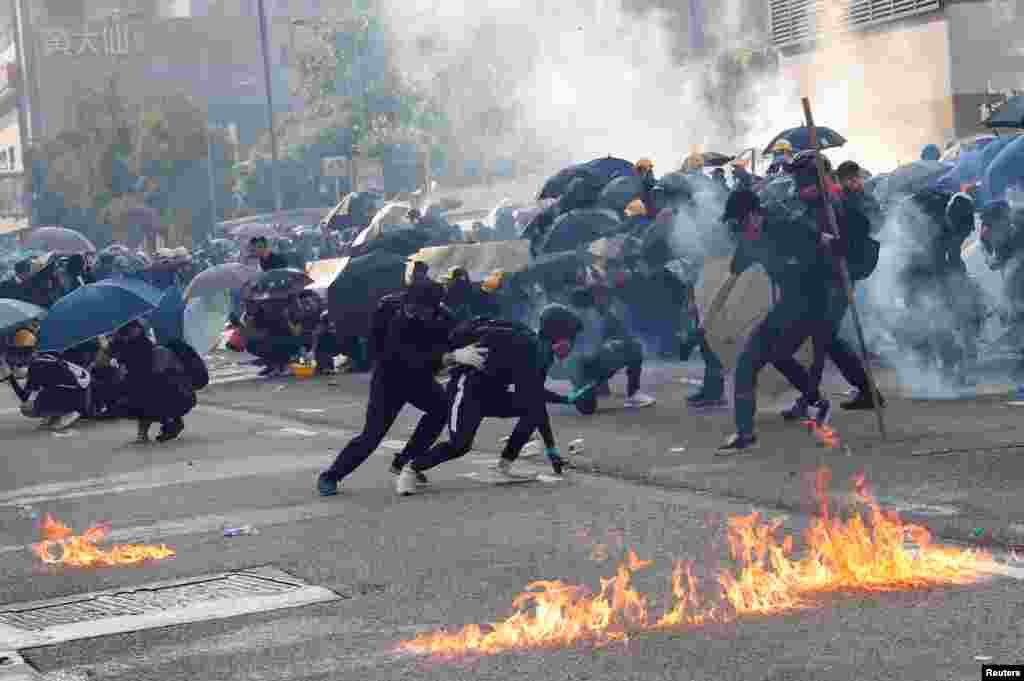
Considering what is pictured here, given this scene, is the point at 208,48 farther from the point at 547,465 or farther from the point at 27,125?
the point at 547,465

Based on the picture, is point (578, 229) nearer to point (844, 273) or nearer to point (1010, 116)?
point (1010, 116)

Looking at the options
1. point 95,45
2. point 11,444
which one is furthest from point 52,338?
point 95,45

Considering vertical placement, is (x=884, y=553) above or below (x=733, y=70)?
below

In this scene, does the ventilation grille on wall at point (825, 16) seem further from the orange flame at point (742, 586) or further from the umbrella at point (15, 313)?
the orange flame at point (742, 586)

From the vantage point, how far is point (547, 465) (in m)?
13.1

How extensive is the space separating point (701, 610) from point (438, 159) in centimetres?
6284

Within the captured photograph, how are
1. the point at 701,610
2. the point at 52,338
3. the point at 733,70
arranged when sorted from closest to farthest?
the point at 701,610 → the point at 52,338 → the point at 733,70

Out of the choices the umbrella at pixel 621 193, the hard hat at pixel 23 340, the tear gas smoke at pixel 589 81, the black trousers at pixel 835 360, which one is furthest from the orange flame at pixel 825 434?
the tear gas smoke at pixel 589 81

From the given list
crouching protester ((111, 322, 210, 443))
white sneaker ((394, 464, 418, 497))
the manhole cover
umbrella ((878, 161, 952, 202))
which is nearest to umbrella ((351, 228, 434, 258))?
crouching protester ((111, 322, 210, 443))

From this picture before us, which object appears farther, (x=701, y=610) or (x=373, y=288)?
(x=373, y=288)

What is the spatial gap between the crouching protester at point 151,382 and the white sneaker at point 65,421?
2.53 metres

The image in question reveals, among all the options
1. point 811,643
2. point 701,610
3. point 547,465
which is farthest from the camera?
point 547,465

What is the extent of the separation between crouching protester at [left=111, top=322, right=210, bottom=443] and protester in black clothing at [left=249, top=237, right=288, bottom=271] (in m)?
7.32

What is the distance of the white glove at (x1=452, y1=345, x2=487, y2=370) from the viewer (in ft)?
38.6
